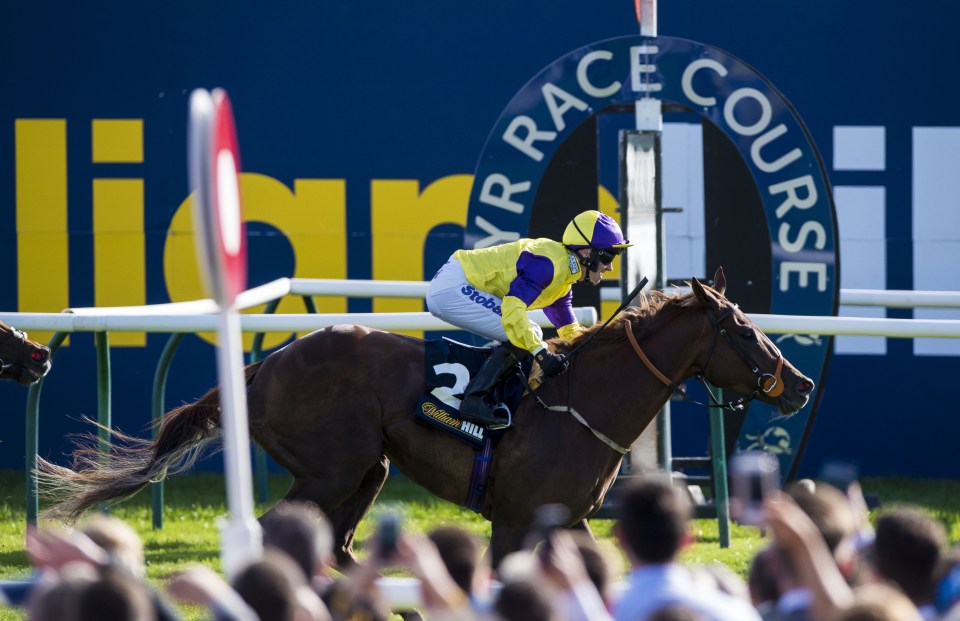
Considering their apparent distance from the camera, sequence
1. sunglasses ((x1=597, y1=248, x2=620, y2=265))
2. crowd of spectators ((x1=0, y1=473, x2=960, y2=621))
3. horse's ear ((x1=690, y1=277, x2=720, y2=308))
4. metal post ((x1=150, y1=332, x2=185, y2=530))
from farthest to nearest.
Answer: metal post ((x1=150, y1=332, x2=185, y2=530)) < sunglasses ((x1=597, y1=248, x2=620, y2=265)) < horse's ear ((x1=690, y1=277, x2=720, y2=308)) < crowd of spectators ((x1=0, y1=473, x2=960, y2=621))

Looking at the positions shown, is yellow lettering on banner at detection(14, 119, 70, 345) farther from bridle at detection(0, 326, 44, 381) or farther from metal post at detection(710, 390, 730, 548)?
metal post at detection(710, 390, 730, 548)

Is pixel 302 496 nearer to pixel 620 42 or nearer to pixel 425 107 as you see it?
pixel 620 42

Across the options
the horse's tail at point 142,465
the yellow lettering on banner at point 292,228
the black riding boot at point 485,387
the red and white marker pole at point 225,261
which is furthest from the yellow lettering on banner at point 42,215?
the red and white marker pole at point 225,261

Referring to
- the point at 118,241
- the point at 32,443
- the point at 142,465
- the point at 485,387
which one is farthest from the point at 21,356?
the point at 118,241

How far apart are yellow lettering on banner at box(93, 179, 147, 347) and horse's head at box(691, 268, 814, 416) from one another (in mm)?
4463

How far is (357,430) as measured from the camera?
557 cm

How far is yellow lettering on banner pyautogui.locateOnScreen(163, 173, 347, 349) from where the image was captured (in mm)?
8953

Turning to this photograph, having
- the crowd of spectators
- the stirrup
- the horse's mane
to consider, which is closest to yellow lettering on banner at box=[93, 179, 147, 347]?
the horse's mane

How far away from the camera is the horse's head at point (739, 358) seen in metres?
5.68

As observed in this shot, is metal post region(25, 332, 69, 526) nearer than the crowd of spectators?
No

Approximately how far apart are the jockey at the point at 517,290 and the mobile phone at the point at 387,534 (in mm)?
2755

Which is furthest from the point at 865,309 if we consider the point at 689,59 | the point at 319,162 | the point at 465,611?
the point at 465,611

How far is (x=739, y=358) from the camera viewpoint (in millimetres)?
5688

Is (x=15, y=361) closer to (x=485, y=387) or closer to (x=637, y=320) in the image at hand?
(x=485, y=387)
